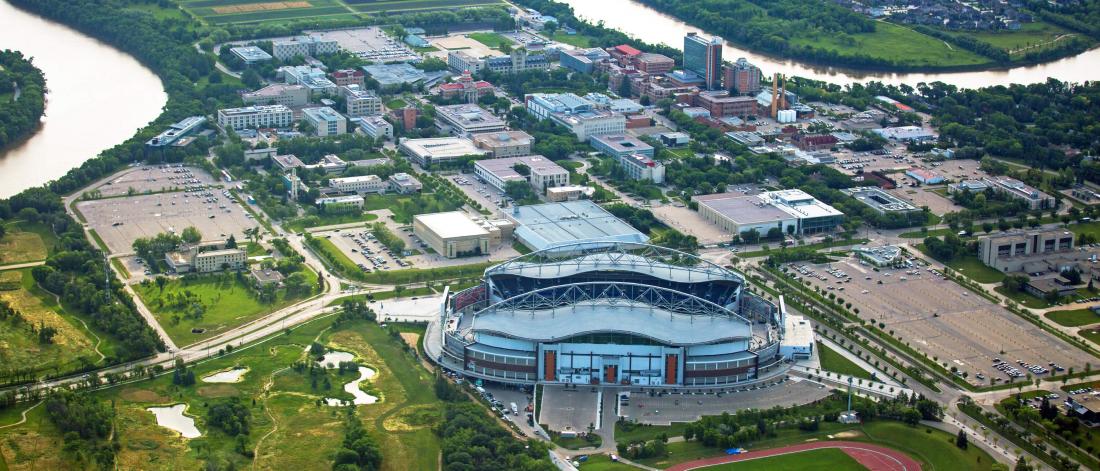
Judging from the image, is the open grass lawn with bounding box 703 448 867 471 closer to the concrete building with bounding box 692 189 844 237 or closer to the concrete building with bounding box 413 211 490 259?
the concrete building with bounding box 413 211 490 259

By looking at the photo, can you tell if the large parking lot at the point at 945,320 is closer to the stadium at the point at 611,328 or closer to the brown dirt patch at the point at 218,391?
the stadium at the point at 611,328

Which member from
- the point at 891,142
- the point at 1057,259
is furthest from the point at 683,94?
the point at 1057,259

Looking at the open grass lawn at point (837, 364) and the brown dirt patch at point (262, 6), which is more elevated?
the open grass lawn at point (837, 364)

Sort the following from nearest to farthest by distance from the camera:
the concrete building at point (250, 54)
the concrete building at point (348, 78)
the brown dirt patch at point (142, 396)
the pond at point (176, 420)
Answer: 1. the pond at point (176, 420)
2. the brown dirt patch at point (142, 396)
3. the concrete building at point (348, 78)
4. the concrete building at point (250, 54)

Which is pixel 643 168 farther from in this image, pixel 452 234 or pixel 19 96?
pixel 19 96

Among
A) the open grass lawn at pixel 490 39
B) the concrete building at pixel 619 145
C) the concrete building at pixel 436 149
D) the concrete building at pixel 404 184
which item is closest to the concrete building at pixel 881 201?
the concrete building at pixel 619 145

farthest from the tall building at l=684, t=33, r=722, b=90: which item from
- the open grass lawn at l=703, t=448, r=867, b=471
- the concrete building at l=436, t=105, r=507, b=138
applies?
the open grass lawn at l=703, t=448, r=867, b=471

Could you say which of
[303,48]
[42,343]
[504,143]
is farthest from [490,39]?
[42,343]
